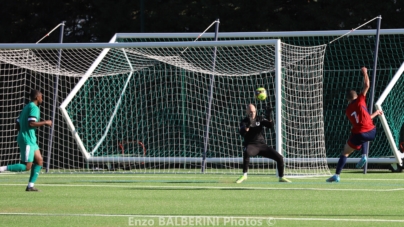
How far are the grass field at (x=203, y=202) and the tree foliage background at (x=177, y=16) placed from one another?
970cm

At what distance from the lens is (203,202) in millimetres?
13461

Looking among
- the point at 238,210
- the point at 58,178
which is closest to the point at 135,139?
the point at 58,178

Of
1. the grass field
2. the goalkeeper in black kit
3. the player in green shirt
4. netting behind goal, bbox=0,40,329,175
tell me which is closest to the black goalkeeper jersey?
the goalkeeper in black kit

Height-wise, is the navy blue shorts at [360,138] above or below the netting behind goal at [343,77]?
below

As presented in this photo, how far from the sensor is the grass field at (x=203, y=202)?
36.3ft

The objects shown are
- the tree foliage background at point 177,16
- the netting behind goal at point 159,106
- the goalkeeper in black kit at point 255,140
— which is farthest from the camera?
the tree foliage background at point 177,16

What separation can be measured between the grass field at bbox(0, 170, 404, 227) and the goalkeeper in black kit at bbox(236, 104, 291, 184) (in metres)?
0.41

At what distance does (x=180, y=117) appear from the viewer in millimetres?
24328

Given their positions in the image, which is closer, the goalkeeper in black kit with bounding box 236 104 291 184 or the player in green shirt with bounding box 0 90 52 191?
the player in green shirt with bounding box 0 90 52 191

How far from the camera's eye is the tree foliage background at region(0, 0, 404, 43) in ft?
92.2

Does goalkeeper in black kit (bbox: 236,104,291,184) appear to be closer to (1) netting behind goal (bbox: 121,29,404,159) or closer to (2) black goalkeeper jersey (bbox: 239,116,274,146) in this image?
(2) black goalkeeper jersey (bbox: 239,116,274,146)

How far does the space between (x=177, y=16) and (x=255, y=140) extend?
558 inches

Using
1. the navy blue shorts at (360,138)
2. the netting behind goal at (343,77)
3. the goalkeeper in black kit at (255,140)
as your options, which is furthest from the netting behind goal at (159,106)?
the goalkeeper in black kit at (255,140)

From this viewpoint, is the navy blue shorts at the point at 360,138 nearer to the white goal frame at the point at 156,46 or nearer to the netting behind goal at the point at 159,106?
the white goal frame at the point at 156,46
